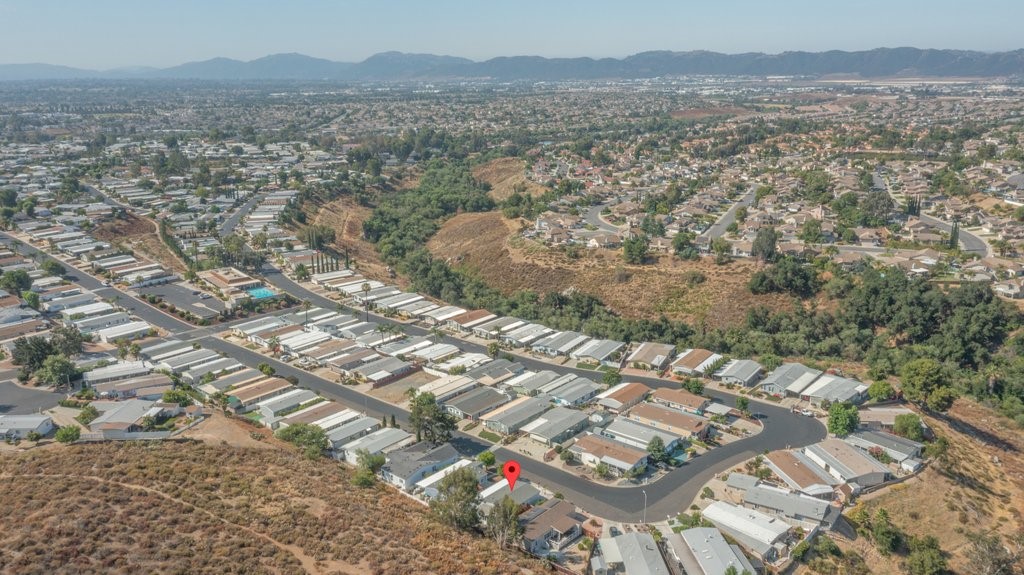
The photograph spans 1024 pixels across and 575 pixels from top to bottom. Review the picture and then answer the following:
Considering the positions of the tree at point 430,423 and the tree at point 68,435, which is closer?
the tree at point 68,435

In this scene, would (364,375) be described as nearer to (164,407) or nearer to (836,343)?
(164,407)

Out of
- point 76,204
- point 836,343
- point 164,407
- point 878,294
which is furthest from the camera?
point 76,204

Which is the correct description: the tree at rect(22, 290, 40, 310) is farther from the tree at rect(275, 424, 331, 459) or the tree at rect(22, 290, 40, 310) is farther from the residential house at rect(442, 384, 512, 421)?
the residential house at rect(442, 384, 512, 421)

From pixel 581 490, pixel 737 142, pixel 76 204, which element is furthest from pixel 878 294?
pixel 76 204

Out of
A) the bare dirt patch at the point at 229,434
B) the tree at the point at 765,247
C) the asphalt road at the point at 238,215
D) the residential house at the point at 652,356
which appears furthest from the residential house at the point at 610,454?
the asphalt road at the point at 238,215

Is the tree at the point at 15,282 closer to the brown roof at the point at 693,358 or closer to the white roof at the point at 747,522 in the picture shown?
the brown roof at the point at 693,358

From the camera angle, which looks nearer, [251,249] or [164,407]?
[164,407]
